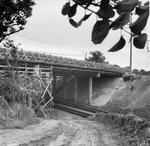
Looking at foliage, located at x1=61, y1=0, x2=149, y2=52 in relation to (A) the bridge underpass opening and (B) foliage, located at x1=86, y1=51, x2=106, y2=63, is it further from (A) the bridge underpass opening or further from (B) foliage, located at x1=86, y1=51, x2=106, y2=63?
(B) foliage, located at x1=86, y1=51, x2=106, y2=63

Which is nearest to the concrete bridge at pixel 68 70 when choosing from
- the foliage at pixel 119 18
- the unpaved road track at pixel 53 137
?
the unpaved road track at pixel 53 137

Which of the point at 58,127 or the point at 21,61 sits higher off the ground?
the point at 21,61

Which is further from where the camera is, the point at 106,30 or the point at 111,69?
the point at 111,69

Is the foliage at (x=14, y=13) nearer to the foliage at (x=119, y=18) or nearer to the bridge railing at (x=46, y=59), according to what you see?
the foliage at (x=119, y=18)

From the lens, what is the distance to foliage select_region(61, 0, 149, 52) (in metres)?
0.79

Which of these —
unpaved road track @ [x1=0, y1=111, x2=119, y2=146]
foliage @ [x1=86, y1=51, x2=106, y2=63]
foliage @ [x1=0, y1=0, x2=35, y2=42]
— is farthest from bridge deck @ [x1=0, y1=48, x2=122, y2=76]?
foliage @ [x1=86, y1=51, x2=106, y2=63]

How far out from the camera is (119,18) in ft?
2.64

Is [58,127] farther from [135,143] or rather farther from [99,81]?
[99,81]

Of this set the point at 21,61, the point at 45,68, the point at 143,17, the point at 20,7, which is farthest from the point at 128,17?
the point at 45,68

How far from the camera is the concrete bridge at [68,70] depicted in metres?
20.9

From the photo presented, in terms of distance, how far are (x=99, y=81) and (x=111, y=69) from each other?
2.74m

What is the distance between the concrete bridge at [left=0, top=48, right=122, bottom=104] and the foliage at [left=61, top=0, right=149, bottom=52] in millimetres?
17905

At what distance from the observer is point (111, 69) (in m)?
30.9

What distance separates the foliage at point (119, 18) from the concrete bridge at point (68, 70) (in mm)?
17905
